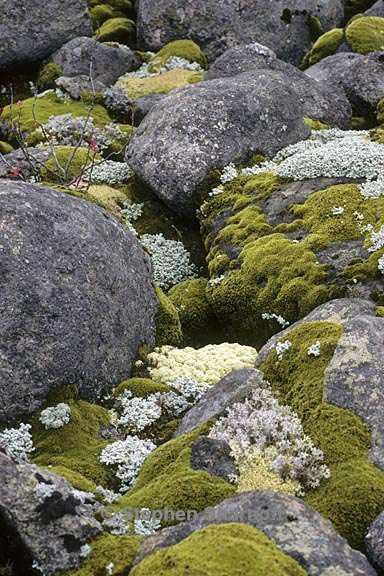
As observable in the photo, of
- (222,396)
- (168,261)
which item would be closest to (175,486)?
(222,396)

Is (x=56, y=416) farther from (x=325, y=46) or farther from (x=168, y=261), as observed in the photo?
(x=325, y=46)

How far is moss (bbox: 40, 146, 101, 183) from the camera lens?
63.2ft

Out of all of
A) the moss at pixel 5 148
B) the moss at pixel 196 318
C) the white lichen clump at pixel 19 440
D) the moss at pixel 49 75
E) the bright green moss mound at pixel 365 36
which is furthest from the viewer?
the bright green moss mound at pixel 365 36

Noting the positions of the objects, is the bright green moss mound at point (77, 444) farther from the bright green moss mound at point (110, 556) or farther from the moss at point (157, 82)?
the moss at point (157, 82)

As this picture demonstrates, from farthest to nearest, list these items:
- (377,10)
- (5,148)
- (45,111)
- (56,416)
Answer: (377,10), (45,111), (5,148), (56,416)

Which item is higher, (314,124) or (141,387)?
(314,124)

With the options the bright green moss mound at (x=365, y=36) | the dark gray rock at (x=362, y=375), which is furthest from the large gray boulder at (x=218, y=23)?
the dark gray rock at (x=362, y=375)

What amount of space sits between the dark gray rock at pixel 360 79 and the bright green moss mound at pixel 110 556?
20.7 m

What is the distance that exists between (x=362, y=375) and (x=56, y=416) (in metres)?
4.31

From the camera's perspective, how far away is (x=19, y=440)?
10391mm

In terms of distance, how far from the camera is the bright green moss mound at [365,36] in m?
30.5

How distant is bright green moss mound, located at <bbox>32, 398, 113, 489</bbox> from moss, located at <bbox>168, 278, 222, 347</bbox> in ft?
13.3

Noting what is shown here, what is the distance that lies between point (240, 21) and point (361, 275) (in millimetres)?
22490

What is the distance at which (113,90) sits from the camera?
27.4 metres
